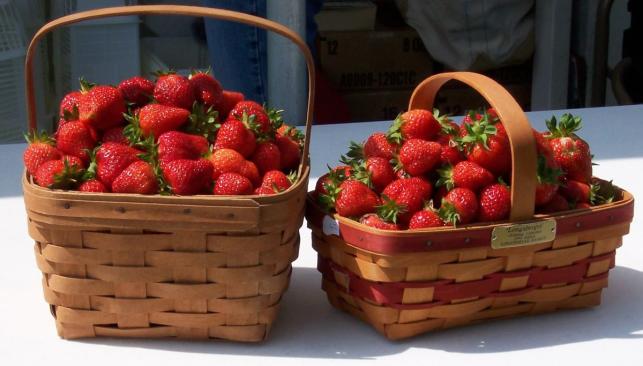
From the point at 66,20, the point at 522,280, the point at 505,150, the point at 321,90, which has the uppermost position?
the point at 66,20

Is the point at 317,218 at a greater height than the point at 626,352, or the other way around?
the point at 317,218

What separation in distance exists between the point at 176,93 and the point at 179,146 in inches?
3.6

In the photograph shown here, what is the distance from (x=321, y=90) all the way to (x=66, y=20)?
2.32m

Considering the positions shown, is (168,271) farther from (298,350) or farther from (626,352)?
(626,352)

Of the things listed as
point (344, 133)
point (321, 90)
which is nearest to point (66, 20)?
point (344, 133)

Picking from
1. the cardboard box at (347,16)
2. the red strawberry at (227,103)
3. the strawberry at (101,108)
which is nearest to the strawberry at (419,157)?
the red strawberry at (227,103)

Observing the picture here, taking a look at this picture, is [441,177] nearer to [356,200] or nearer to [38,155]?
[356,200]

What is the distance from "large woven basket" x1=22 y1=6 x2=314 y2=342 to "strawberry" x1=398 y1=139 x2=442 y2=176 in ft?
0.39

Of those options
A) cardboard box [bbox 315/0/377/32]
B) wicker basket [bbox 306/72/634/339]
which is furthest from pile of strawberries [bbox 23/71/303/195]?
cardboard box [bbox 315/0/377/32]

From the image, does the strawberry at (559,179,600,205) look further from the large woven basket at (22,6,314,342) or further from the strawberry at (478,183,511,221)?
the large woven basket at (22,6,314,342)

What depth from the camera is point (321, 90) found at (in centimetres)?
333

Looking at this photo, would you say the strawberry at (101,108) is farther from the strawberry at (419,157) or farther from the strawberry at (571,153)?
the strawberry at (571,153)

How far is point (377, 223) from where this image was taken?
3.31 feet

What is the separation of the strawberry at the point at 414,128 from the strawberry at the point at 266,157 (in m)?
0.14
